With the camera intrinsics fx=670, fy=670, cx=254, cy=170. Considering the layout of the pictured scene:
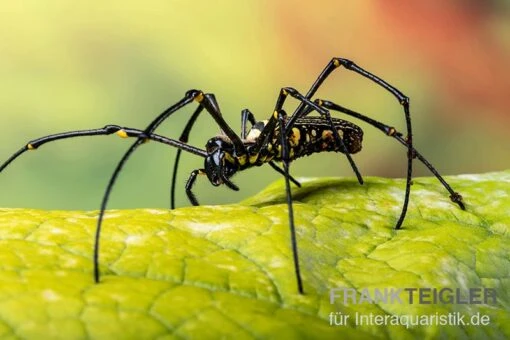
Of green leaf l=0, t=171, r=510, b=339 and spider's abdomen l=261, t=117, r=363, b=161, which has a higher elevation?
spider's abdomen l=261, t=117, r=363, b=161

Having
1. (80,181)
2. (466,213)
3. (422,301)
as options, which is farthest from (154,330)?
(80,181)

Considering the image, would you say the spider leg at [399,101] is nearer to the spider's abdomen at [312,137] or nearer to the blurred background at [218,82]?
the spider's abdomen at [312,137]

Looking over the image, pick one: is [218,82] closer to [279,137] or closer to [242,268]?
[279,137]

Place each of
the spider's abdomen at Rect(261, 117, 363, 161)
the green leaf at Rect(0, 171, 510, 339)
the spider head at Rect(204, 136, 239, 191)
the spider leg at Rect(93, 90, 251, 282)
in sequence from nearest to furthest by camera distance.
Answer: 1. the green leaf at Rect(0, 171, 510, 339)
2. the spider leg at Rect(93, 90, 251, 282)
3. the spider head at Rect(204, 136, 239, 191)
4. the spider's abdomen at Rect(261, 117, 363, 161)

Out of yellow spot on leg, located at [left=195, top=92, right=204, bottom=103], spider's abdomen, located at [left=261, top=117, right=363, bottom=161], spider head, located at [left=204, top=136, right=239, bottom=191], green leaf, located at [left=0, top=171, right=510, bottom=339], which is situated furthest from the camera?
spider's abdomen, located at [left=261, top=117, right=363, bottom=161]

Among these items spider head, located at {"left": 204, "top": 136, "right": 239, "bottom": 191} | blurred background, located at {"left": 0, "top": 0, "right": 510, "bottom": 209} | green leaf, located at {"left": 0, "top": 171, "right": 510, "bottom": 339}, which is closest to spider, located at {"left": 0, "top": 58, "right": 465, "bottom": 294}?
spider head, located at {"left": 204, "top": 136, "right": 239, "bottom": 191}

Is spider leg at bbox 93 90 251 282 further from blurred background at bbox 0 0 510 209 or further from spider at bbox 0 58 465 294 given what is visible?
blurred background at bbox 0 0 510 209
